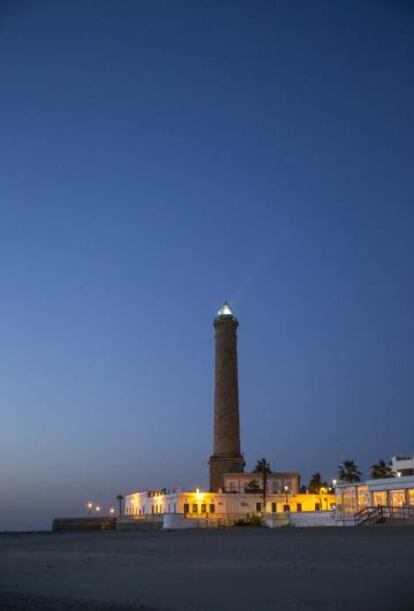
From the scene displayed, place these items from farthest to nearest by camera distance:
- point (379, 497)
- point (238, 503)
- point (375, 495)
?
1. point (238, 503)
2. point (375, 495)
3. point (379, 497)

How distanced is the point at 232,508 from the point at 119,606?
6589cm

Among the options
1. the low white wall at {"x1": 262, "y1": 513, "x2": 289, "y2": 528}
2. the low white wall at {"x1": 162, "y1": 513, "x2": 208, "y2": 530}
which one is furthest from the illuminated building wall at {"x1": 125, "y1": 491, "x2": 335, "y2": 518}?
the low white wall at {"x1": 262, "y1": 513, "x2": 289, "y2": 528}

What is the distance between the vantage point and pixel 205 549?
25.2 meters

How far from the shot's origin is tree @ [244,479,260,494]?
77.7 m

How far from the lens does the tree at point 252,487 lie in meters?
77.7

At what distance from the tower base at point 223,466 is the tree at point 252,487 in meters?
1.86

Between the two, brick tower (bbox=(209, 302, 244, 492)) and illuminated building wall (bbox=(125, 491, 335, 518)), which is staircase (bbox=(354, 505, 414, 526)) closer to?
illuminated building wall (bbox=(125, 491, 335, 518))

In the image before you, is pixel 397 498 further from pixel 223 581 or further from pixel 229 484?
pixel 223 581

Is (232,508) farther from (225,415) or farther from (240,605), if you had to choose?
(240,605)

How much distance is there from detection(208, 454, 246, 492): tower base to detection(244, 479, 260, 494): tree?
1861mm

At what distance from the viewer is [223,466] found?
79812 millimetres

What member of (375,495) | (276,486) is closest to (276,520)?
(375,495)

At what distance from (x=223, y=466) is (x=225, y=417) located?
5.15 m

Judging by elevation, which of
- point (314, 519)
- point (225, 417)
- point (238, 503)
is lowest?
point (314, 519)
